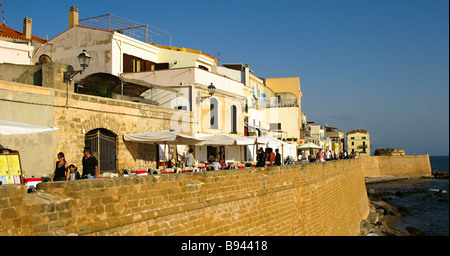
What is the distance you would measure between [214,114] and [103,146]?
31.7 ft

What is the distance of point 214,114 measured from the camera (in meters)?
23.6

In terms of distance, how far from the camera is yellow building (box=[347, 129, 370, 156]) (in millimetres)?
99125

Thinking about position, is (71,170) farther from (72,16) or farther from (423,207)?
(423,207)

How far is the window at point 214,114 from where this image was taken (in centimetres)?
2338

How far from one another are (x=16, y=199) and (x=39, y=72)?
387 inches

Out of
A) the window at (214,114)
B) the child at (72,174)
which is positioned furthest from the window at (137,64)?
the child at (72,174)

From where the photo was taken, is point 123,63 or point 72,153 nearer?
point 72,153

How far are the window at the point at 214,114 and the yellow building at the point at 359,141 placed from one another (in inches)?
3147

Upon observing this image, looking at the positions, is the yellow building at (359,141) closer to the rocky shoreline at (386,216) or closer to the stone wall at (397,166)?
the stone wall at (397,166)

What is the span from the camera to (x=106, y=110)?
14727 millimetres
